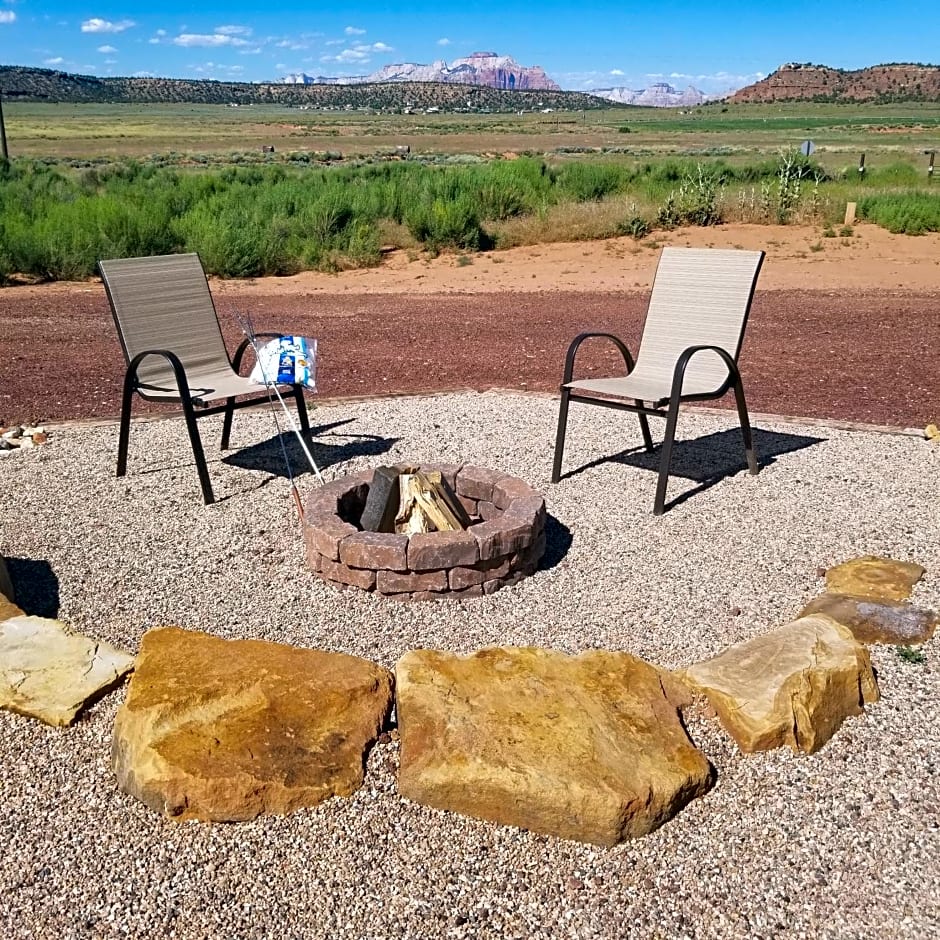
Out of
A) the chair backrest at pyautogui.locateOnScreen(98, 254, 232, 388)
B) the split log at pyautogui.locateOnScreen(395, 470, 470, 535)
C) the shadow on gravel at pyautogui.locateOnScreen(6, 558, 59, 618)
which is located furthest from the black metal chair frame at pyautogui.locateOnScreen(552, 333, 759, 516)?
the shadow on gravel at pyautogui.locateOnScreen(6, 558, 59, 618)

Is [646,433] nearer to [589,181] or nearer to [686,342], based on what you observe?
[686,342]

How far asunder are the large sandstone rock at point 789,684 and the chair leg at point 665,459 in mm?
1497

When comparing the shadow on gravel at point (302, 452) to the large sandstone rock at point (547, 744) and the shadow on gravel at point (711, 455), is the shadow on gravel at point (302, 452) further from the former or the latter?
the large sandstone rock at point (547, 744)

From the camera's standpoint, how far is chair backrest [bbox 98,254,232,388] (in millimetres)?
5309

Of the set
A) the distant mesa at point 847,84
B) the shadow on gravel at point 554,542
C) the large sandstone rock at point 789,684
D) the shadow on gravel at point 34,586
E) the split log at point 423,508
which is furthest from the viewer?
the distant mesa at point 847,84

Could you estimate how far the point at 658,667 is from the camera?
334 cm

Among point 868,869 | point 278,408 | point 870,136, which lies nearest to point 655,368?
point 278,408

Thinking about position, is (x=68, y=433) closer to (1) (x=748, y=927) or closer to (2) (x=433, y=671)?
(2) (x=433, y=671)

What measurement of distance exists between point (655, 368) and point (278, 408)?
2.55m

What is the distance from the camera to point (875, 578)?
4.09 meters

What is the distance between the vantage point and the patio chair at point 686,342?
508 centimetres

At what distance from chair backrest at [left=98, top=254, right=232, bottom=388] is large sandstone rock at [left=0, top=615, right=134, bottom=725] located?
7.21ft

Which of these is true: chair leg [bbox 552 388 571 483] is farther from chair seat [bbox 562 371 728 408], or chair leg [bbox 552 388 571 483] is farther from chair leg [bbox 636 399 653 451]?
chair leg [bbox 636 399 653 451]

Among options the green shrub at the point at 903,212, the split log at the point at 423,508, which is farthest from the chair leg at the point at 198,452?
the green shrub at the point at 903,212
